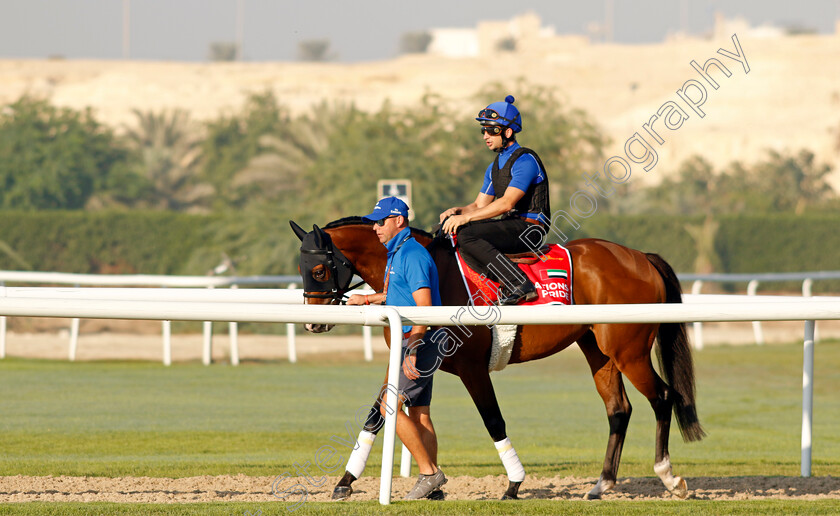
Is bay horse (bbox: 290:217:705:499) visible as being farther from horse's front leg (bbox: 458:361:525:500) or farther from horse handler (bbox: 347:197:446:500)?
horse handler (bbox: 347:197:446:500)

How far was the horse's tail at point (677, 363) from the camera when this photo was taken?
683cm

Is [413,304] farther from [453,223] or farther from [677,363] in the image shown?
[677,363]

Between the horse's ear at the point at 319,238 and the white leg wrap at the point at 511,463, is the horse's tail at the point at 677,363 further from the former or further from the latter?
the horse's ear at the point at 319,238

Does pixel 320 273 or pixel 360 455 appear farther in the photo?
pixel 320 273

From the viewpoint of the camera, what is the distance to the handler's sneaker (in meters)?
5.75

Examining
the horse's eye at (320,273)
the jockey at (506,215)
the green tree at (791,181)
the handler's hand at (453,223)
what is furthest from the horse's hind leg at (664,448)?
the green tree at (791,181)

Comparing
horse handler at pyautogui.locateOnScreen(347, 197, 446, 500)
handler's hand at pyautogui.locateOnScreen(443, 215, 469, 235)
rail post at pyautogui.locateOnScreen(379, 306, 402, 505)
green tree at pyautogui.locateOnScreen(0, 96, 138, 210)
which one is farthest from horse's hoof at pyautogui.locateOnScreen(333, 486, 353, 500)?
green tree at pyautogui.locateOnScreen(0, 96, 138, 210)

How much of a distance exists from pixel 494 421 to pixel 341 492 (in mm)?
975

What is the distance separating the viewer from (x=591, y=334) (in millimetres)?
6789

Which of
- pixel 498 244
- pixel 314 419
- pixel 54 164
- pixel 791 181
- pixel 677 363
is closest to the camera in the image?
pixel 498 244

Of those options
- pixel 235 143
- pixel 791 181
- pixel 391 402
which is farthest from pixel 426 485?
pixel 791 181

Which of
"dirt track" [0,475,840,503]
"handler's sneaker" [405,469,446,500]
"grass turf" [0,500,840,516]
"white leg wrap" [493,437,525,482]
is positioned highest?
"grass turf" [0,500,840,516]

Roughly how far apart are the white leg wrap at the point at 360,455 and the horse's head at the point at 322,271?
785 millimetres

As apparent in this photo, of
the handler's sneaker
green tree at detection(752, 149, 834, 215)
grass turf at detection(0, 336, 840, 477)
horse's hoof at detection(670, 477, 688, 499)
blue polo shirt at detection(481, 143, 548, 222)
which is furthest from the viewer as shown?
green tree at detection(752, 149, 834, 215)
